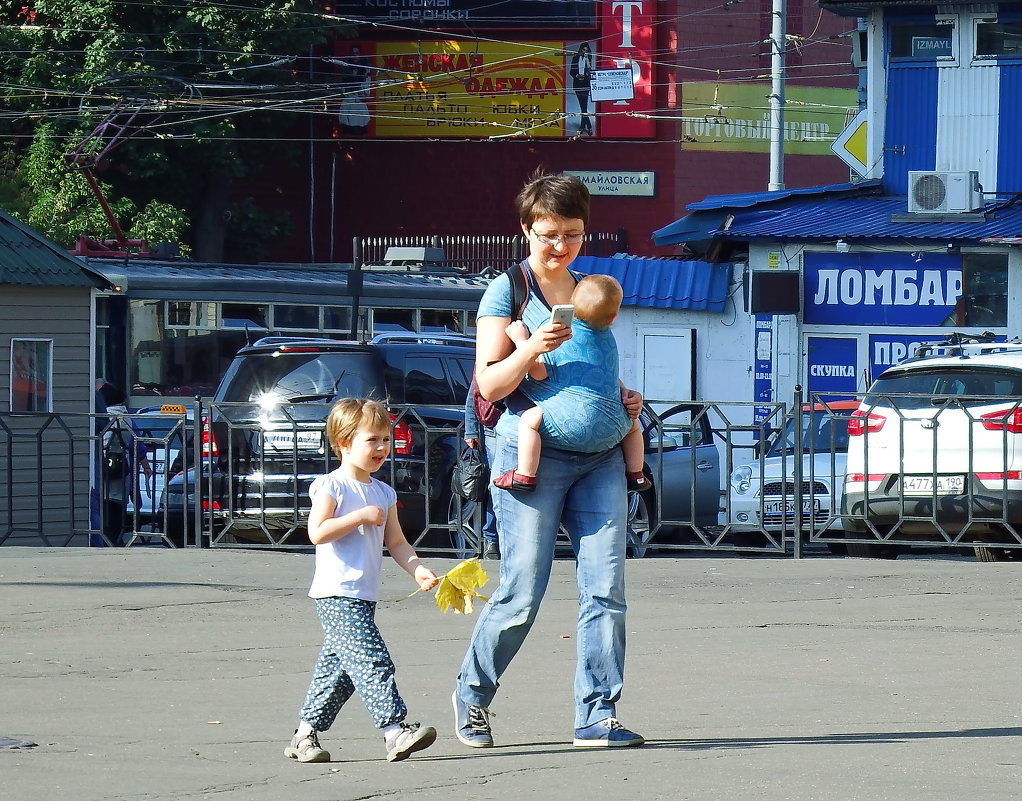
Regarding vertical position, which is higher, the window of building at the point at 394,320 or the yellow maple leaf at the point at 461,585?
the window of building at the point at 394,320

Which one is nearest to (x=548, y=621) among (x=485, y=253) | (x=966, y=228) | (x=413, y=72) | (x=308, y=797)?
(x=308, y=797)

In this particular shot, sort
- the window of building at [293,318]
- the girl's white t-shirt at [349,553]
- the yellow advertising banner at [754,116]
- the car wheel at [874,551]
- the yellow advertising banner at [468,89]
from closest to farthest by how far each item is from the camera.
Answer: the girl's white t-shirt at [349,553]
the car wheel at [874,551]
the window of building at [293,318]
the yellow advertising banner at [754,116]
the yellow advertising banner at [468,89]

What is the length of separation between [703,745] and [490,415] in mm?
1323

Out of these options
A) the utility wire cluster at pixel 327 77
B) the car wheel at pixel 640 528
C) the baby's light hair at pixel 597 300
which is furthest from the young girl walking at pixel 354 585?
the utility wire cluster at pixel 327 77

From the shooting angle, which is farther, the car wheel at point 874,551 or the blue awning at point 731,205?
the blue awning at point 731,205

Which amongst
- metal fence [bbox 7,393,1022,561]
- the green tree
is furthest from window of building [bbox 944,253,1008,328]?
the green tree

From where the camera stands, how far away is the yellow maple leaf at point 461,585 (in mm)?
5938

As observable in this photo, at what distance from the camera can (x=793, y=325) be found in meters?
24.1

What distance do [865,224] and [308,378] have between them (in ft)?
36.7

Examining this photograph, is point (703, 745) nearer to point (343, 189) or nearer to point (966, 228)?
point (966, 228)

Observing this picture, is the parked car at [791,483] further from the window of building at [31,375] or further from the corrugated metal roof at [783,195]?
the corrugated metal roof at [783,195]

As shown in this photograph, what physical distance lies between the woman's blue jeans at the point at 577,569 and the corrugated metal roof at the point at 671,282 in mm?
18305

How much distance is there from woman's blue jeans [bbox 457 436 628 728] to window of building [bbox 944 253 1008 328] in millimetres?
18081

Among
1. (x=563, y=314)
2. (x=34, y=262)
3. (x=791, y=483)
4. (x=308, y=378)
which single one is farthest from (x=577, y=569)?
(x=34, y=262)
